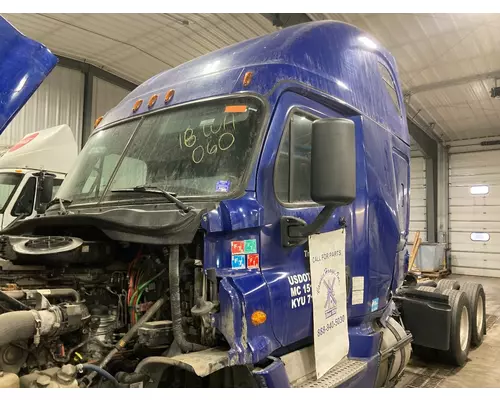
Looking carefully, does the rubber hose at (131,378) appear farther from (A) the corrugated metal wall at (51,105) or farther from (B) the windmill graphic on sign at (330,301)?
(A) the corrugated metal wall at (51,105)

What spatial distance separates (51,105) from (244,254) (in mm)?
8991

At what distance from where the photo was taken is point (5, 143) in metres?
9.59

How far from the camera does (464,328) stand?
5656 mm

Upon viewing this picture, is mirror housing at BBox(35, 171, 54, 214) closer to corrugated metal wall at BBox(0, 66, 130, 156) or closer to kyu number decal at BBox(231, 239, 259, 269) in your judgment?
corrugated metal wall at BBox(0, 66, 130, 156)

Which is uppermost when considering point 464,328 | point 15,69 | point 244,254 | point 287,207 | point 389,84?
point 389,84

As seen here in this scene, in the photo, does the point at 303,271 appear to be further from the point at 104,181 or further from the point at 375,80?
the point at 375,80

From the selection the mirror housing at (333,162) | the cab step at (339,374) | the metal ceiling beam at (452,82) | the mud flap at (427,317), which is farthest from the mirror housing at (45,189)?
the metal ceiling beam at (452,82)

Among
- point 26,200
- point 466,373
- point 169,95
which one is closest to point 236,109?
point 169,95

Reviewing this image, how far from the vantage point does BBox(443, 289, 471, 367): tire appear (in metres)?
5.17

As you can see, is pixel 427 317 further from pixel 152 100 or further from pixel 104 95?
pixel 104 95

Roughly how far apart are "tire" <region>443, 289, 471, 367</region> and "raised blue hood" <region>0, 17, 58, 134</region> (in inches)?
189

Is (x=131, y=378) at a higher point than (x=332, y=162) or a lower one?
lower

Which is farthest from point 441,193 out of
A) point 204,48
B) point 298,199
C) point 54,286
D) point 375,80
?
point 54,286

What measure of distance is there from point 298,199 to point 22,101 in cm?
159
